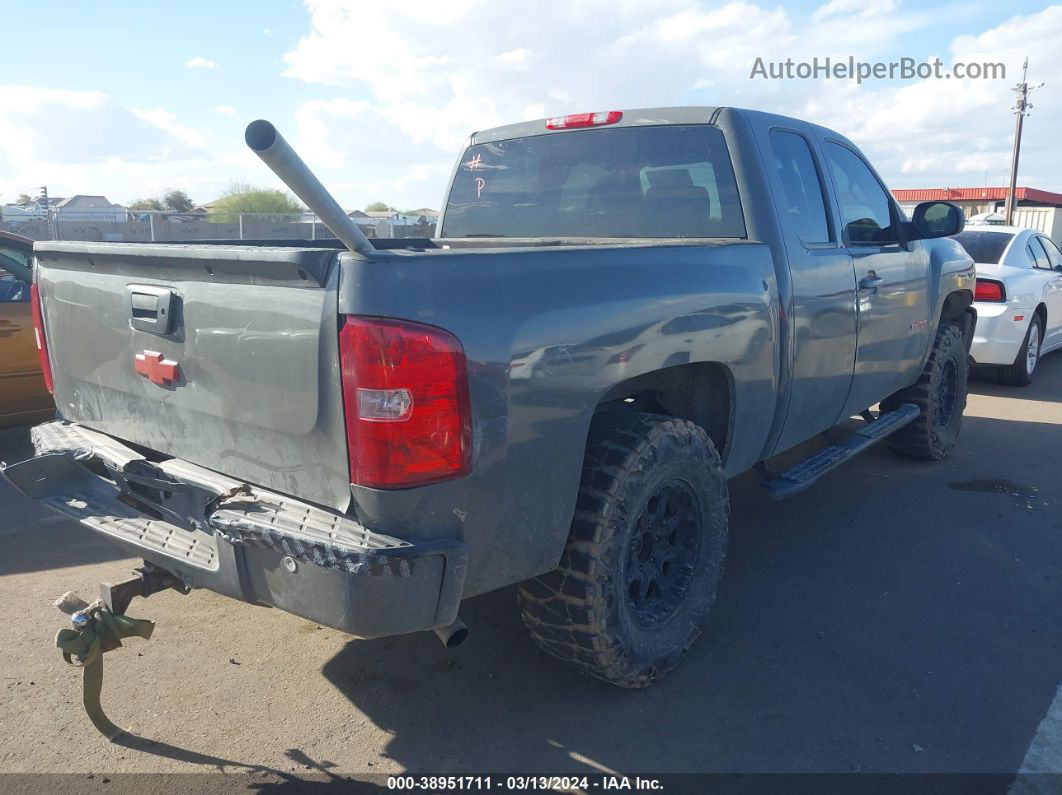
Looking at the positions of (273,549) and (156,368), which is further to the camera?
(156,368)

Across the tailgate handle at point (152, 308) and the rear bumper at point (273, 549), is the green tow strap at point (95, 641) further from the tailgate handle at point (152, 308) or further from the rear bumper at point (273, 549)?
the tailgate handle at point (152, 308)

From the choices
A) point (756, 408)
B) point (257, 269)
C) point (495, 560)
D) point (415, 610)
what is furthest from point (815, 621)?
point (257, 269)

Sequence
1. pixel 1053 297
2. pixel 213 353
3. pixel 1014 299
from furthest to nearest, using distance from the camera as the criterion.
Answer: pixel 1053 297
pixel 1014 299
pixel 213 353

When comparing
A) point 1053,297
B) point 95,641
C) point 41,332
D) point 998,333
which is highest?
point 41,332

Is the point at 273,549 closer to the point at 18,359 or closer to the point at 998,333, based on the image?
the point at 18,359

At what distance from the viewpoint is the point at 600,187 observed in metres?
4.22

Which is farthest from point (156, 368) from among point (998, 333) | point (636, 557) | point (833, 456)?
point (998, 333)

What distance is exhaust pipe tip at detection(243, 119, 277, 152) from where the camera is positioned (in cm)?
200

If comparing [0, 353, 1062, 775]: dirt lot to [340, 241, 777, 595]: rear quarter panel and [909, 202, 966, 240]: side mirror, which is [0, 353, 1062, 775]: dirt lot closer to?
[340, 241, 777, 595]: rear quarter panel

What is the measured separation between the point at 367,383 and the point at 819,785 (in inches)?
72.3

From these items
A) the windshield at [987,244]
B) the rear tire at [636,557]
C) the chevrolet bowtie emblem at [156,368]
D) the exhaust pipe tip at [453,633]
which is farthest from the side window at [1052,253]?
the chevrolet bowtie emblem at [156,368]

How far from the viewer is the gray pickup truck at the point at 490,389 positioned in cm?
227

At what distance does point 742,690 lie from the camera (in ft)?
10.5

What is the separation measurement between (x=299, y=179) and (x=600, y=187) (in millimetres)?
2343
